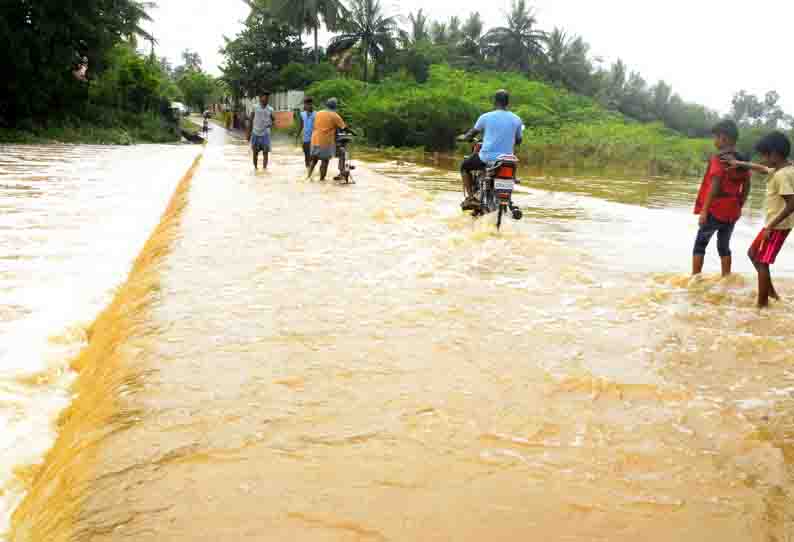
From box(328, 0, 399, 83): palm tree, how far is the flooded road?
39108mm

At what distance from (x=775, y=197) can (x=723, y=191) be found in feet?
2.44

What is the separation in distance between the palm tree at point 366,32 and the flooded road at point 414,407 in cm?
3911

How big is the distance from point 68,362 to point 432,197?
9.29 m

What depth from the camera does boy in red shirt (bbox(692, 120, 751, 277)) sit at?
5.61 meters

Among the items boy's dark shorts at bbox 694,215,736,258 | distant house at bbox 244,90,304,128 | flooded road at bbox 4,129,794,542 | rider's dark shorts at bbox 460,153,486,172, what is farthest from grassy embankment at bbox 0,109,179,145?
boy's dark shorts at bbox 694,215,736,258

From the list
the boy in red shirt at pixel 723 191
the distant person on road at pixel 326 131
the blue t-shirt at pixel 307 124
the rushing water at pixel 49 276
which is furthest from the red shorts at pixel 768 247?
the blue t-shirt at pixel 307 124

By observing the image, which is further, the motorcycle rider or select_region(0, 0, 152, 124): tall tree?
select_region(0, 0, 152, 124): tall tree

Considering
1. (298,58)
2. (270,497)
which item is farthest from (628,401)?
(298,58)

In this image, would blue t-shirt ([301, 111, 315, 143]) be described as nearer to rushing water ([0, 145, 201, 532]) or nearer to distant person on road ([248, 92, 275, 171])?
distant person on road ([248, 92, 275, 171])

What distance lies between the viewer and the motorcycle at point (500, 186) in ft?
26.6

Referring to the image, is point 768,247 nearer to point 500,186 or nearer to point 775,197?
point 775,197

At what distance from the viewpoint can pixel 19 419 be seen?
2.97m

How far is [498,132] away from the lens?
8.34 meters

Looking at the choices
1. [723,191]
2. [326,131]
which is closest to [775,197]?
[723,191]
